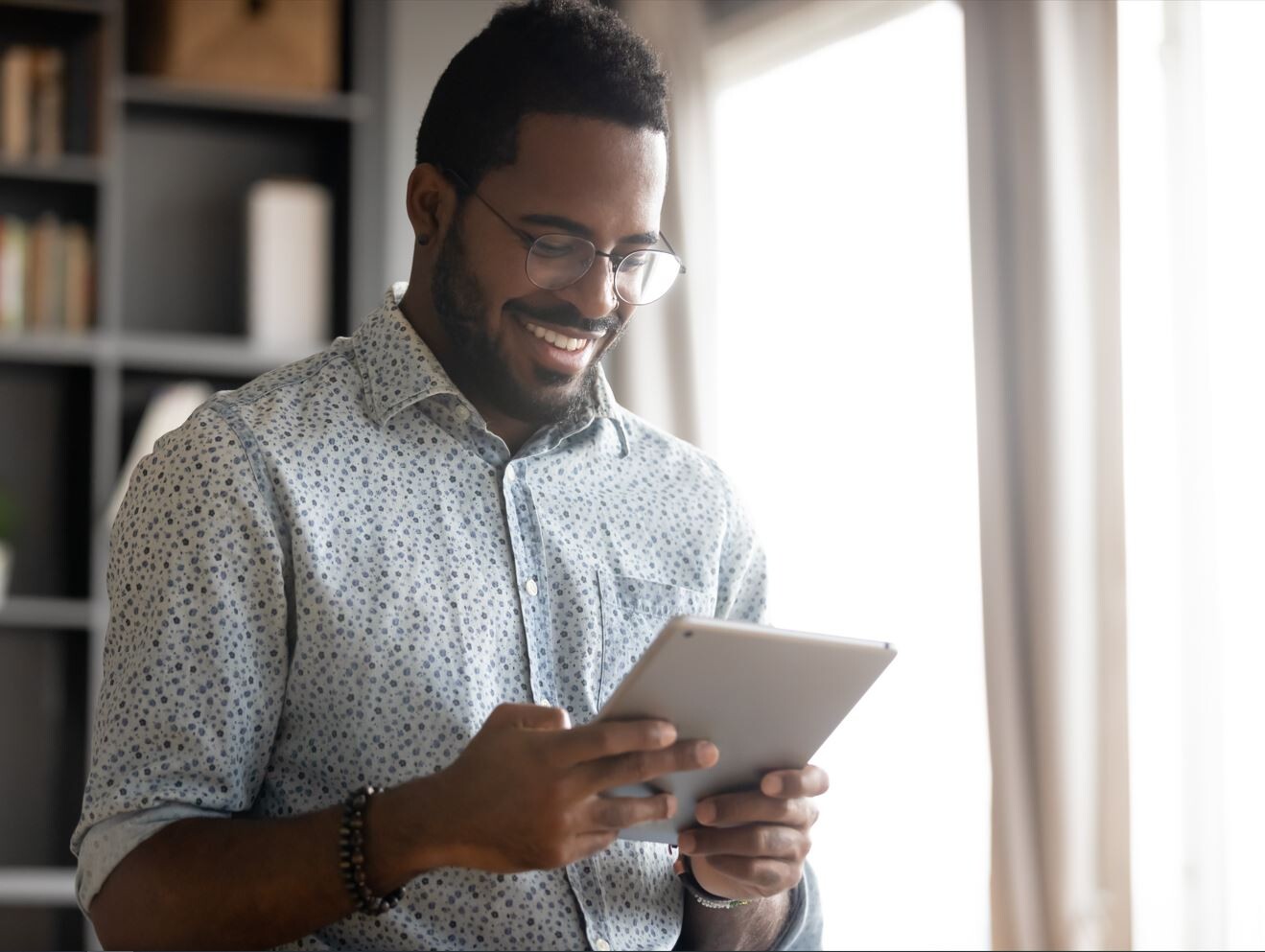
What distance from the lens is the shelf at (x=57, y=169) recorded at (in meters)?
3.43

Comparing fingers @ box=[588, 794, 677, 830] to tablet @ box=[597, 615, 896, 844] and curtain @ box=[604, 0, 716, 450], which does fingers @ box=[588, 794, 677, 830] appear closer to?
tablet @ box=[597, 615, 896, 844]

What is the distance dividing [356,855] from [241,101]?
278 centimetres

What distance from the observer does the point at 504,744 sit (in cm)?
116

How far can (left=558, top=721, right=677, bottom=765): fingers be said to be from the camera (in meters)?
1.14

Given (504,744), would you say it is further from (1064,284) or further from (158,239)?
(158,239)

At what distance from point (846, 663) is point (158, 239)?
9.43 feet

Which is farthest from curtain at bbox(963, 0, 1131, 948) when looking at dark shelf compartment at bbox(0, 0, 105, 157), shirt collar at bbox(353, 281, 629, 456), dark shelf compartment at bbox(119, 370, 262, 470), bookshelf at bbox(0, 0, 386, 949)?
dark shelf compartment at bbox(0, 0, 105, 157)

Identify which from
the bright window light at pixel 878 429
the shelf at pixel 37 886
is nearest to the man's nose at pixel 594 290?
the bright window light at pixel 878 429

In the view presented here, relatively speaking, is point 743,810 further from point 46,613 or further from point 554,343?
point 46,613

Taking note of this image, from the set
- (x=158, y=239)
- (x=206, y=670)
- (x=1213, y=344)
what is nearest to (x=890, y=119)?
(x=1213, y=344)

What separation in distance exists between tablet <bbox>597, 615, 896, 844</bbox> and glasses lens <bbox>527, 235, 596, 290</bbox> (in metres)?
0.52

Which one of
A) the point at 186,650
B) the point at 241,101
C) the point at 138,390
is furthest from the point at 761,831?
the point at 241,101

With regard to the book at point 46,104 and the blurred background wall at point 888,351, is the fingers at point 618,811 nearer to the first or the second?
the blurred background wall at point 888,351

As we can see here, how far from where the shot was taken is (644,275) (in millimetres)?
1604
